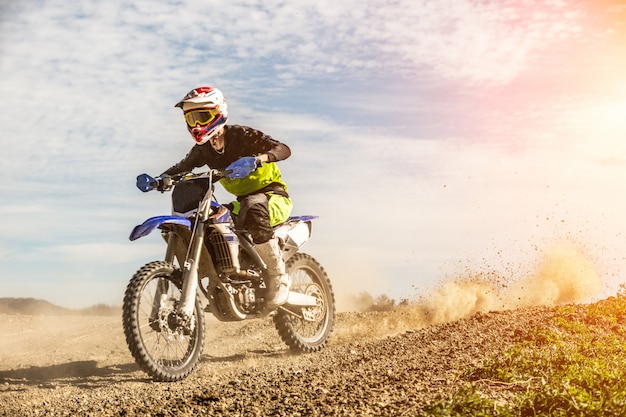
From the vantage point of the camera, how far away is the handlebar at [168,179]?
8195 millimetres

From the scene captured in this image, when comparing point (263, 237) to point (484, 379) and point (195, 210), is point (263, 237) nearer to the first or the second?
point (195, 210)

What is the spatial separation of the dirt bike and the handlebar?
0.01m

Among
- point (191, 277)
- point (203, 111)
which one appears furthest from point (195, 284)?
point (203, 111)

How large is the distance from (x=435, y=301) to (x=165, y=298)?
6929 millimetres

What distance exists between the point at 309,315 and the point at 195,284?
2681 mm

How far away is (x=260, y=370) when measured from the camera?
7930 millimetres

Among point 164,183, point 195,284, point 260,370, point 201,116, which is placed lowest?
point 260,370

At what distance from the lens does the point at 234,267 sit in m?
8.39

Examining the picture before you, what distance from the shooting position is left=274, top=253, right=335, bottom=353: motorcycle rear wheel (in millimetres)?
9781

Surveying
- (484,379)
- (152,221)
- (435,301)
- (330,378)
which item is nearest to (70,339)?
(152,221)

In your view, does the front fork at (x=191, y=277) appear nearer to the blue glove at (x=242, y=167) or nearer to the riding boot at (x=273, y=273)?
the blue glove at (x=242, y=167)

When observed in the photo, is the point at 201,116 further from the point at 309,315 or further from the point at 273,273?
the point at 309,315

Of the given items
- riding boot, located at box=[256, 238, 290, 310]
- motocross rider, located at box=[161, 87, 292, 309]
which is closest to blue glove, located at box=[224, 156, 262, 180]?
motocross rider, located at box=[161, 87, 292, 309]

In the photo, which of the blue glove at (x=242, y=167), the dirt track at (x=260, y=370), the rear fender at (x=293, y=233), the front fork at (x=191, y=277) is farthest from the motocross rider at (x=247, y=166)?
the dirt track at (x=260, y=370)
